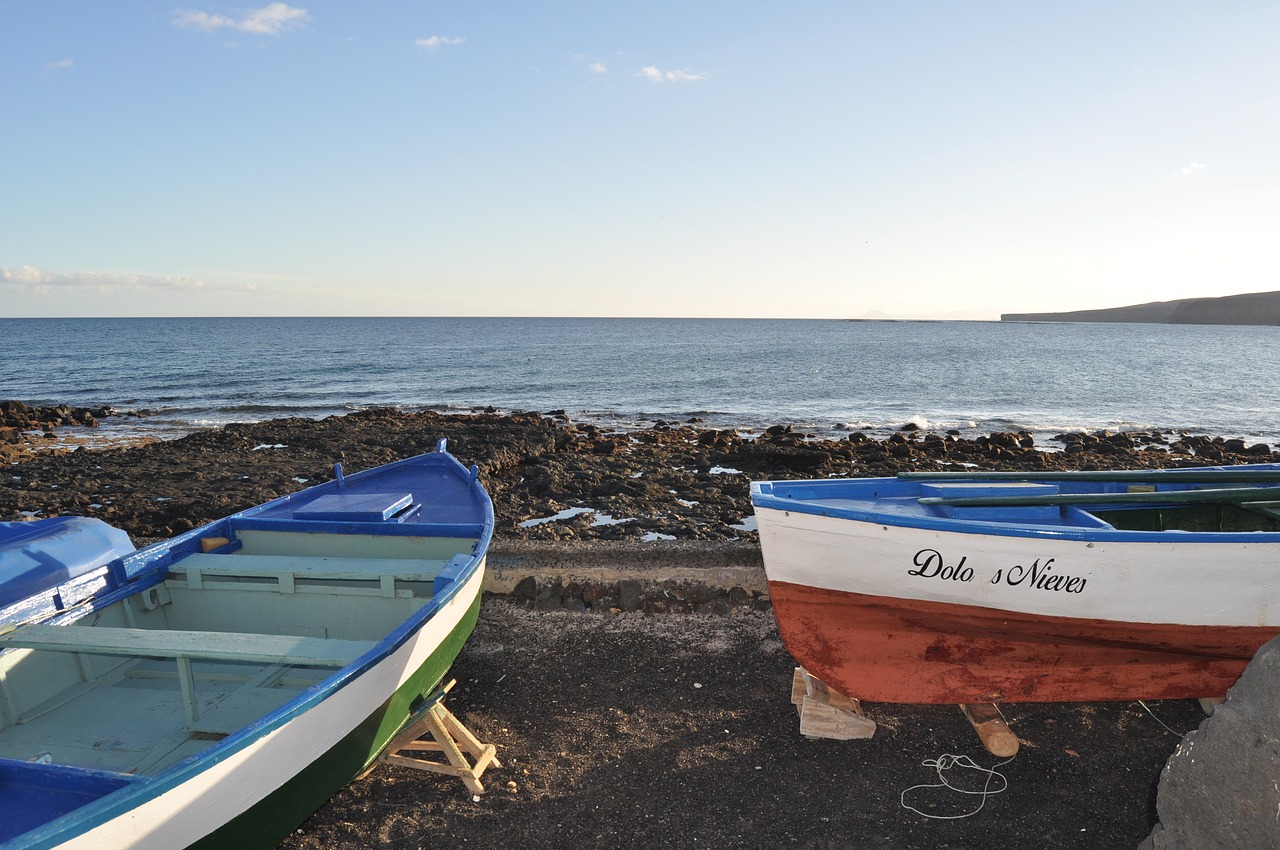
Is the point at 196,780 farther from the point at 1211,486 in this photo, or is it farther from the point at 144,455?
the point at 144,455

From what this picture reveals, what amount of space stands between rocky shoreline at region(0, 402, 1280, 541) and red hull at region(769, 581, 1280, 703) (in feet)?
16.6

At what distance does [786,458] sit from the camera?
1664 cm

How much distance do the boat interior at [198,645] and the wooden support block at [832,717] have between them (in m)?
2.65

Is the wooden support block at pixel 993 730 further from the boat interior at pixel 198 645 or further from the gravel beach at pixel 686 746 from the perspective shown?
the boat interior at pixel 198 645

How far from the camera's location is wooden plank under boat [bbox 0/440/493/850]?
312 cm

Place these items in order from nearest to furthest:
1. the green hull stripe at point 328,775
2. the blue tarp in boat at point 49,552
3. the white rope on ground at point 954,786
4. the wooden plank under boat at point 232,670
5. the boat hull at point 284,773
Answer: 1. the boat hull at point 284,773
2. the wooden plank under boat at point 232,670
3. the green hull stripe at point 328,775
4. the white rope on ground at point 954,786
5. the blue tarp in boat at point 49,552

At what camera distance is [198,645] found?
4270 millimetres

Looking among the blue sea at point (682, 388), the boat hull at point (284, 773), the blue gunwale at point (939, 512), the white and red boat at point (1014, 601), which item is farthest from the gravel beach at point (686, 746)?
the blue sea at point (682, 388)

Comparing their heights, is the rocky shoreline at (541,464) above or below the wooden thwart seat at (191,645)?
below

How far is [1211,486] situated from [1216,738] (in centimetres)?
435

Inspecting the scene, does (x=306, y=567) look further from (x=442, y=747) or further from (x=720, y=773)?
(x=720, y=773)

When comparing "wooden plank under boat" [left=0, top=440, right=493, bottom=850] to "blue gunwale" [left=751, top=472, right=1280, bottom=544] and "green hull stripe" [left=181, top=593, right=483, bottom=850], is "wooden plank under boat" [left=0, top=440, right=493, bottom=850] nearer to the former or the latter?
"green hull stripe" [left=181, top=593, right=483, bottom=850]

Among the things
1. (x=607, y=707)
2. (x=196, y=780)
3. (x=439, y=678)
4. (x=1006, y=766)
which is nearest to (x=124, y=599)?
(x=439, y=678)

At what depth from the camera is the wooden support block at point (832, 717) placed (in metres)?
5.24
